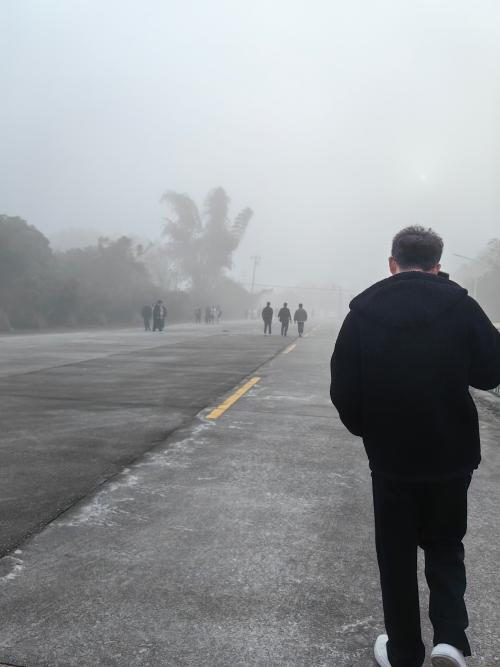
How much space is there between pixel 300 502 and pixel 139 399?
522 centimetres

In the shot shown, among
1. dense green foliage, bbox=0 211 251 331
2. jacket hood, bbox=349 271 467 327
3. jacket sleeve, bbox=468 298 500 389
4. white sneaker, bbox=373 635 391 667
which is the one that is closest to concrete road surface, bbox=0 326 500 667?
white sneaker, bbox=373 635 391 667

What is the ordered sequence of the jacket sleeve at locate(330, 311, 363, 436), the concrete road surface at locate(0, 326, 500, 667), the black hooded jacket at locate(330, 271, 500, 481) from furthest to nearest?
the concrete road surface at locate(0, 326, 500, 667) < the jacket sleeve at locate(330, 311, 363, 436) < the black hooded jacket at locate(330, 271, 500, 481)

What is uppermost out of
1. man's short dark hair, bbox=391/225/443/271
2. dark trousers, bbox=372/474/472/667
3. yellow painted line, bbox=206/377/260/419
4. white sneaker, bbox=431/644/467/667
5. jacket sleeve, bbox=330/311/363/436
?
man's short dark hair, bbox=391/225/443/271

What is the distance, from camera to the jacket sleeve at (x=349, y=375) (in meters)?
2.37

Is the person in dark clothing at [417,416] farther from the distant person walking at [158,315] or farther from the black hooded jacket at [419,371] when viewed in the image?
the distant person walking at [158,315]

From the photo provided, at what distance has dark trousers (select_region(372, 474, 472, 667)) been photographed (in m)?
2.31

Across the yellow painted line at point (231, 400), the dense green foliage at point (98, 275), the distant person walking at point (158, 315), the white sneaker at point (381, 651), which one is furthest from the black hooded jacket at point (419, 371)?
the dense green foliage at point (98, 275)

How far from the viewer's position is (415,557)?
7.81 feet

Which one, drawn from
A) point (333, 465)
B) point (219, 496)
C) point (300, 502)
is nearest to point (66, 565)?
point (219, 496)

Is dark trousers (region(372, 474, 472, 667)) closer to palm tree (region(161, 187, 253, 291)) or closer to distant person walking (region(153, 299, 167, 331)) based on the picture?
distant person walking (region(153, 299, 167, 331))

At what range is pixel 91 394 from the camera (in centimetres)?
988

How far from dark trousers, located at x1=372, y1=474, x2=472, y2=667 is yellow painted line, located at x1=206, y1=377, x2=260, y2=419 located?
18.9 feet

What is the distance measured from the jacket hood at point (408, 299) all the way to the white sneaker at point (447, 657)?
1292 millimetres

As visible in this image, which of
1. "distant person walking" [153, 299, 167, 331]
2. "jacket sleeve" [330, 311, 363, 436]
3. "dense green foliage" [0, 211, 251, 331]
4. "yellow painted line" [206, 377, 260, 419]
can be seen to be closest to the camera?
"jacket sleeve" [330, 311, 363, 436]
